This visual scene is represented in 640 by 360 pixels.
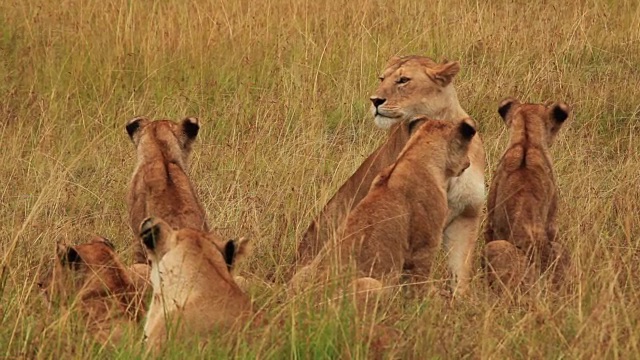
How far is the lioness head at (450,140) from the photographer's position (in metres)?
6.46

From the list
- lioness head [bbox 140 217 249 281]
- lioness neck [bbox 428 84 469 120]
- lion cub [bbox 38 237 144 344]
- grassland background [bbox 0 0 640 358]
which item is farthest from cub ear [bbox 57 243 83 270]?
lioness neck [bbox 428 84 469 120]

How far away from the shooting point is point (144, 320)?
5324mm

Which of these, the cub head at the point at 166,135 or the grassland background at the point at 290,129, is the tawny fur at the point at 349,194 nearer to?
the grassland background at the point at 290,129

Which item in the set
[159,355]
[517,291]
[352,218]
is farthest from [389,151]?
[159,355]

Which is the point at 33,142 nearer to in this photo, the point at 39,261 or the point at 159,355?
the point at 39,261

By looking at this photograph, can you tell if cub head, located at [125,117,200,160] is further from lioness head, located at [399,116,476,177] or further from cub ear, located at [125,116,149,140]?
lioness head, located at [399,116,476,177]

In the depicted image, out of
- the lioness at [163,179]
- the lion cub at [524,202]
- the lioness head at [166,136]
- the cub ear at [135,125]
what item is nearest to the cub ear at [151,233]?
the lioness at [163,179]

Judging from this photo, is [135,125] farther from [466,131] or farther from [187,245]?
[187,245]

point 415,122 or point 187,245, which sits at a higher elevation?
point 187,245

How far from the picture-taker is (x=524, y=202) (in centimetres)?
662

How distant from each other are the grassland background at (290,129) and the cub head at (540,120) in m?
0.46

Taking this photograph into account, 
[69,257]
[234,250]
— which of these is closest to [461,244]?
[234,250]

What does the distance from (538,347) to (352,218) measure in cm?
133

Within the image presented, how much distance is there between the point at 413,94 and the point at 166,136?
4.21 feet
